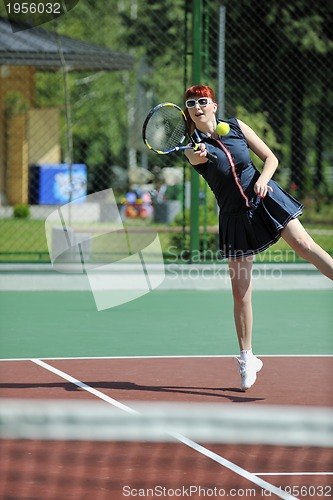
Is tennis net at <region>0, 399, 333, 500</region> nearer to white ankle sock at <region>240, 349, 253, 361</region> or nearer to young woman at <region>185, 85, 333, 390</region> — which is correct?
white ankle sock at <region>240, 349, 253, 361</region>

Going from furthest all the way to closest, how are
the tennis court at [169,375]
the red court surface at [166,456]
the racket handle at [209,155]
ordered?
the racket handle at [209,155] < the tennis court at [169,375] < the red court surface at [166,456]

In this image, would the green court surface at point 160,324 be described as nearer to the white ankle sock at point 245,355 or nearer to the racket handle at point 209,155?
the white ankle sock at point 245,355

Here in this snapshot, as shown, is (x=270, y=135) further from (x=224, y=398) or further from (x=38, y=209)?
(x=224, y=398)

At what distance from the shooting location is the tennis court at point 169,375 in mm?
4438

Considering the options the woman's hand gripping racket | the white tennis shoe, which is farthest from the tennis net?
the woman's hand gripping racket

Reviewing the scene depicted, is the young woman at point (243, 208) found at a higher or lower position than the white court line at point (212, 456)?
higher

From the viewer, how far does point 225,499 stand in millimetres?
4176

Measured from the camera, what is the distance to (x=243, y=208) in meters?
6.54

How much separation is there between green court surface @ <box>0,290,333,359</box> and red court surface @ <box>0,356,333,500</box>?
966 mm

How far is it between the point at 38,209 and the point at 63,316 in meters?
13.4

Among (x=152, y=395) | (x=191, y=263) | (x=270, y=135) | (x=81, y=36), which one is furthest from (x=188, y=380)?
(x=81, y=36)

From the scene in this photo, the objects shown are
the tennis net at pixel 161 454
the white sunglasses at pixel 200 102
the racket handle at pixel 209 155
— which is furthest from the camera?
the white sunglasses at pixel 200 102

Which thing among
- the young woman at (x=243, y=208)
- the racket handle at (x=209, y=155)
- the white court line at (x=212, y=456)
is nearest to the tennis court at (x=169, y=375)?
the white court line at (x=212, y=456)

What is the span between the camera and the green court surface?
27.0 ft
